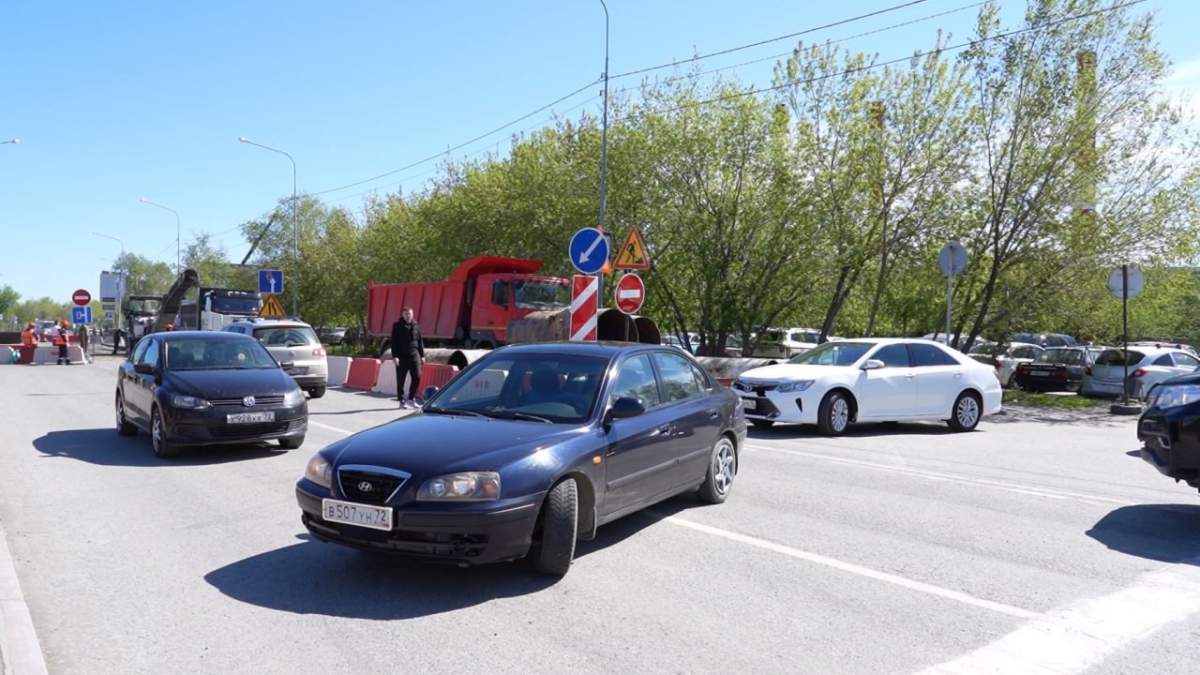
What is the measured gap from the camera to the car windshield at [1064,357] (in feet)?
77.5

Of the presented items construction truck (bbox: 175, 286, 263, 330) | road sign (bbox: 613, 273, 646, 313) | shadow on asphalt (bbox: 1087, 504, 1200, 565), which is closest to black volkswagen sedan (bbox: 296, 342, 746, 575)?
shadow on asphalt (bbox: 1087, 504, 1200, 565)

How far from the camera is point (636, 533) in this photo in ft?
22.1

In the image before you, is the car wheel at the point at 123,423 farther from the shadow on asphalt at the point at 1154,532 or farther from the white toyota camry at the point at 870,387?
the shadow on asphalt at the point at 1154,532

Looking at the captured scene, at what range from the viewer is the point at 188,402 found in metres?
9.91

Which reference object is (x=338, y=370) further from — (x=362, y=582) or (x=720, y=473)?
(x=362, y=582)

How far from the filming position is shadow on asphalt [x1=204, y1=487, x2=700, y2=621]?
502 centimetres

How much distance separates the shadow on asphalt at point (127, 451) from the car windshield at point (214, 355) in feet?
3.43

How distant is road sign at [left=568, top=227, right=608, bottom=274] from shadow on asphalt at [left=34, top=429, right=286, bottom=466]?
502cm

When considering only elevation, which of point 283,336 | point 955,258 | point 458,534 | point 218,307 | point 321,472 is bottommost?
point 458,534

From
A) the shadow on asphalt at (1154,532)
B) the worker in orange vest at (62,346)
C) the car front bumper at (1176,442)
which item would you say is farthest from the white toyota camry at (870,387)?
the worker in orange vest at (62,346)

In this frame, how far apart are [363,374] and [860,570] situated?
17343 mm

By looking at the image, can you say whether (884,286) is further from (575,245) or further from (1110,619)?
(1110,619)

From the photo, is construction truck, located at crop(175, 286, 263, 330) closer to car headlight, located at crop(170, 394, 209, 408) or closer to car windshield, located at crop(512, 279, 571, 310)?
car windshield, located at crop(512, 279, 571, 310)

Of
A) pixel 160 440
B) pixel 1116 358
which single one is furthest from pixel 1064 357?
pixel 160 440
